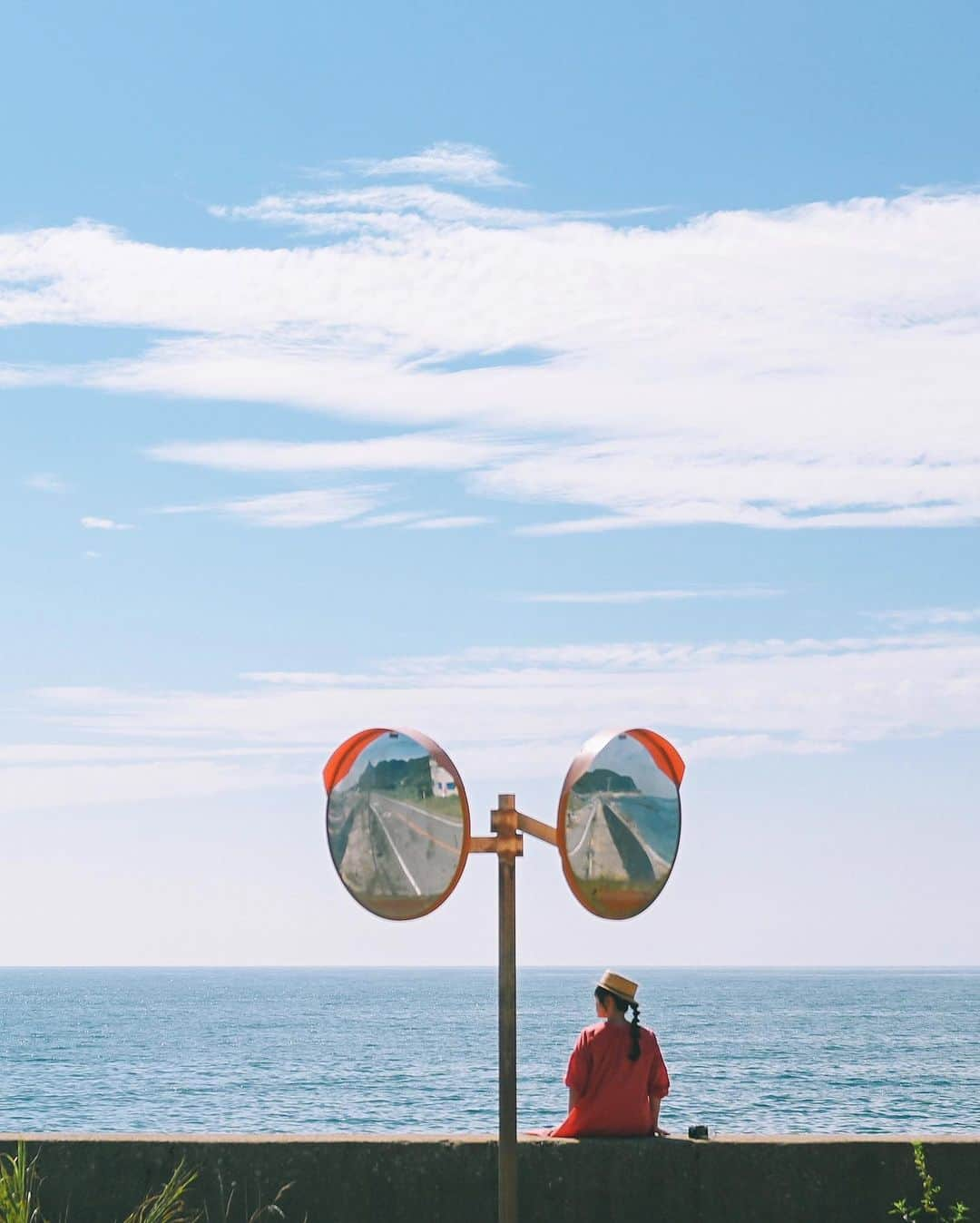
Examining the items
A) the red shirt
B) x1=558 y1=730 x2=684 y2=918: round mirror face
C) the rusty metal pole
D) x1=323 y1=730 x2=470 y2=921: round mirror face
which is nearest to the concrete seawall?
the red shirt

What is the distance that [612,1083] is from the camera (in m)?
6.38

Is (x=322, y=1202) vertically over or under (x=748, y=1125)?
over

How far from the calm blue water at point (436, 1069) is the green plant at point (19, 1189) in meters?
19.0

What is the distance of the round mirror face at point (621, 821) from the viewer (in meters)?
4.27

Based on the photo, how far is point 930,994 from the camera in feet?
568

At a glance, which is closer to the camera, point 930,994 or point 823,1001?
point 823,1001

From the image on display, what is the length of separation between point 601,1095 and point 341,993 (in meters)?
179

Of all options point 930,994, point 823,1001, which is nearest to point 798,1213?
point 823,1001

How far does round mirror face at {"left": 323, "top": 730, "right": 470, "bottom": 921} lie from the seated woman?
219 centimetres

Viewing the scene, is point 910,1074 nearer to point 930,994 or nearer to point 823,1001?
point 823,1001

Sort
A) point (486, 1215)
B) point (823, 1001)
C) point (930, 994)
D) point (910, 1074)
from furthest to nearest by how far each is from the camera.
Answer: point (930, 994), point (823, 1001), point (910, 1074), point (486, 1215)

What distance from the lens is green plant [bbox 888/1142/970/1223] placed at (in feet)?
19.9

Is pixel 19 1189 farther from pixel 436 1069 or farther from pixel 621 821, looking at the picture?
pixel 436 1069

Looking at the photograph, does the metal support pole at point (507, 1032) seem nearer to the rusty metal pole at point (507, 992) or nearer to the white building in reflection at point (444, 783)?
the rusty metal pole at point (507, 992)
